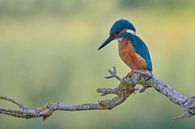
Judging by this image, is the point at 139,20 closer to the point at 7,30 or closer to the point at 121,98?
the point at 7,30

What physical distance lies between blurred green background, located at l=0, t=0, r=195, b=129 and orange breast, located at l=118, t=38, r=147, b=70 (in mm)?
2964

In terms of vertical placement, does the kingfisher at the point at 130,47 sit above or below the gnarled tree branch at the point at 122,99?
above

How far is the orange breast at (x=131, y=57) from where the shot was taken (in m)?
1.54

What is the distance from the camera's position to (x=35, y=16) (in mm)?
7250

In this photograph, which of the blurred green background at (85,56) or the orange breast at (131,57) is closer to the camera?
the orange breast at (131,57)

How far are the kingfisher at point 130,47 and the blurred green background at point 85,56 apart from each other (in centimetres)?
296

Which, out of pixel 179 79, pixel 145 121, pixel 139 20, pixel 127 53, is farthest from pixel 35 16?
pixel 127 53

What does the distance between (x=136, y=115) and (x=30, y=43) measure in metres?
1.88

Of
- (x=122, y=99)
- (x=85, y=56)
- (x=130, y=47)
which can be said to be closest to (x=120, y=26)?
(x=130, y=47)

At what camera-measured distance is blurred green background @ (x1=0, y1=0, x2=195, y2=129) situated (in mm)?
4910

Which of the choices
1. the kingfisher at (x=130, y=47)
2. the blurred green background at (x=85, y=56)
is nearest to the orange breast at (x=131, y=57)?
the kingfisher at (x=130, y=47)

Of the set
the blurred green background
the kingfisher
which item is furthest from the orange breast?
the blurred green background

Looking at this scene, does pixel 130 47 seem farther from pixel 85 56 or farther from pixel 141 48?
pixel 85 56

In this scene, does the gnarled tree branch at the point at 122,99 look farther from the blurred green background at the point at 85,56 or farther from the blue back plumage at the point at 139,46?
the blurred green background at the point at 85,56
